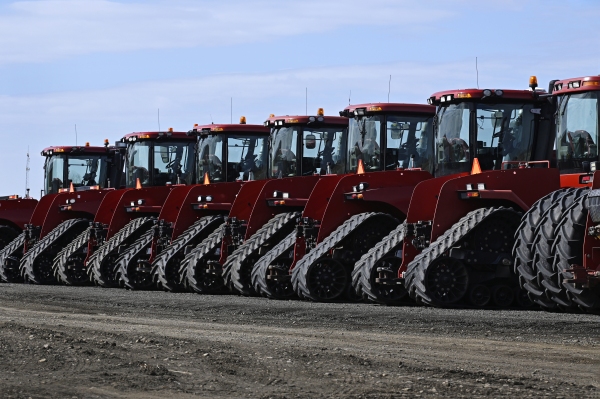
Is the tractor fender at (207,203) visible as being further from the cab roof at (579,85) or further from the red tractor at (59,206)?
the cab roof at (579,85)

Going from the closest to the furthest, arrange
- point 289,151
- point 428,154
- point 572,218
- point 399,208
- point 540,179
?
point 572,218, point 540,179, point 399,208, point 428,154, point 289,151

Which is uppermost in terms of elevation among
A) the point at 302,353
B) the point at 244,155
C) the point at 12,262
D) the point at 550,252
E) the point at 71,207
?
the point at 244,155

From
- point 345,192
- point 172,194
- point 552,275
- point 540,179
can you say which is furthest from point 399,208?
point 172,194

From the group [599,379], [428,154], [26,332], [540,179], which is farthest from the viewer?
[428,154]

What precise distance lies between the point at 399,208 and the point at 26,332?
25.5ft

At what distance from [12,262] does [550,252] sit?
1927 cm

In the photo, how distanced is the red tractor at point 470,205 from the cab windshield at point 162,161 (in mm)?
11627

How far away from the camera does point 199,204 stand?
25781 mm

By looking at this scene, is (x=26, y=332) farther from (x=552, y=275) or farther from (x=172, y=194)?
(x=172, y=194)

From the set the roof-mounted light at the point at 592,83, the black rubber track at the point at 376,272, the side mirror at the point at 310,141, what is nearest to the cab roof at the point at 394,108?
the side mirror at the point at 310,141

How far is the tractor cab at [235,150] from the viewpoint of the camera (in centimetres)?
2756

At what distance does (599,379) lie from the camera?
32.3ft

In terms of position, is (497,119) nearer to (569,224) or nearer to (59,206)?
(569,224)

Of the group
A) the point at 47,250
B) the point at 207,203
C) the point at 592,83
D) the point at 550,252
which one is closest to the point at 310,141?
the point at 207,203
